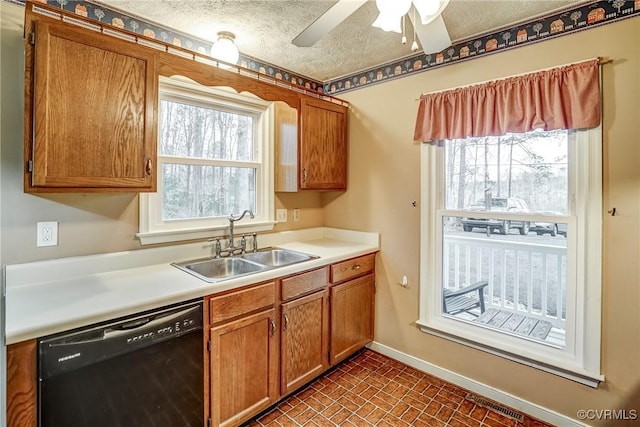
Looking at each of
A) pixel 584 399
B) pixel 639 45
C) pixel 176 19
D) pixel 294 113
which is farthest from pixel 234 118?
pixel 584 399

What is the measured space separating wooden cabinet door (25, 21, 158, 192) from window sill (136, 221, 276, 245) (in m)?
0.43

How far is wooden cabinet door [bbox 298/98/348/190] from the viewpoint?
2533 mm

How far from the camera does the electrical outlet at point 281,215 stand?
2800mm

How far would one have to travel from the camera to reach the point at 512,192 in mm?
2105

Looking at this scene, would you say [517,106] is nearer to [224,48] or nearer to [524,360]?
[524,360]

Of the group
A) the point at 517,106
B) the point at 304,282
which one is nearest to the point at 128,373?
the point at 304,282

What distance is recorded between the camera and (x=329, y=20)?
139cm

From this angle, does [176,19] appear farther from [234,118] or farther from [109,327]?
[109,327]

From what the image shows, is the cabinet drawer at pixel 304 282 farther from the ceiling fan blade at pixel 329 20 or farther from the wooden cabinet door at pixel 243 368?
the ceiling fan blade at pixel 329 20

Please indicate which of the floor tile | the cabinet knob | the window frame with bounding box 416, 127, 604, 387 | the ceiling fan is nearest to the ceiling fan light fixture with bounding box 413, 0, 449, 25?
the ceiling fan

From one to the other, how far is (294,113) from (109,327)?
191 centimetres

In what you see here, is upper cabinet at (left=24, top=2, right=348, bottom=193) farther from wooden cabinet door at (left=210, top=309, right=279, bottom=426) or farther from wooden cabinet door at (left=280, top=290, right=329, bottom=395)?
wooden cabinet door at (left=280, top=290, right=329, bottom=395)

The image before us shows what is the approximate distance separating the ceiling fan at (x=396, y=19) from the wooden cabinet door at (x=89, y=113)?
33.5 inches

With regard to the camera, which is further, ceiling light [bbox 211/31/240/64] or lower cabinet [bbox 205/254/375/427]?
ceiling light [bbox 211/31/240/64]
